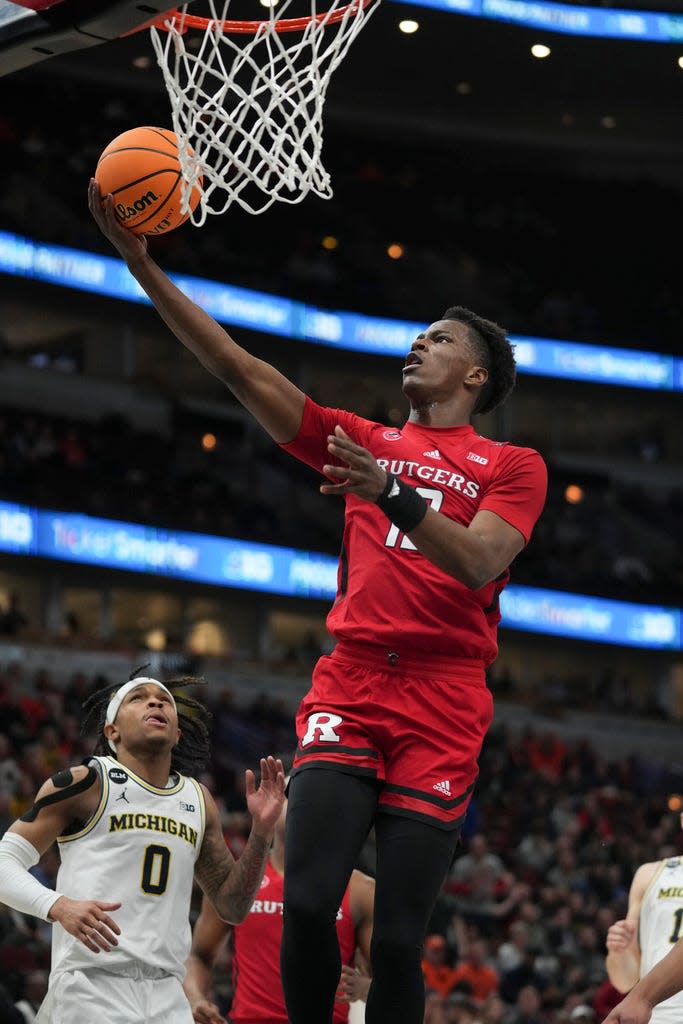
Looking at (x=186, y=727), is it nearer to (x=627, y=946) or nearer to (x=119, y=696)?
(x=119, y=696)

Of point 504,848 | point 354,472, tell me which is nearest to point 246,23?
point 354,472

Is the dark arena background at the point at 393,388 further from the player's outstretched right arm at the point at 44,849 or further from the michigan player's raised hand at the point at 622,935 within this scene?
the player's outstretched right arm at the point at 44,849

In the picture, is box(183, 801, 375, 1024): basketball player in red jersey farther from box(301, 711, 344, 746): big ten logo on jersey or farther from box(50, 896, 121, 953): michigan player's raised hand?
box(301, 711, 344, 746): big ten logo on jersey

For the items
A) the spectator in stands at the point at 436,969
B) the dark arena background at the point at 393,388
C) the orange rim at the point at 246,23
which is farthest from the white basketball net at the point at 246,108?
the dark arena background at the point at 393,388

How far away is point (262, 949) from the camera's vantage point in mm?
6496

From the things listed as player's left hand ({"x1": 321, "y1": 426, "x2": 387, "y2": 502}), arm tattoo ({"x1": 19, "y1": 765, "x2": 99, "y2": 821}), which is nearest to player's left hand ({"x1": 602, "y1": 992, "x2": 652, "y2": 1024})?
player's left hand ({"x1": 321, "y1": 426, "x2": 387, "y2": 502})

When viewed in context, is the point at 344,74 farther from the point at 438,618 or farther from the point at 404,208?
the point at 438,618

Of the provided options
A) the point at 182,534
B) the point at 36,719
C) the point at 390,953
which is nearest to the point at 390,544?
the point at 390,953

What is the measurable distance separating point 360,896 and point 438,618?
2.45 meters

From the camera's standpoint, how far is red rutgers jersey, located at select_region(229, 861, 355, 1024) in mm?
6332

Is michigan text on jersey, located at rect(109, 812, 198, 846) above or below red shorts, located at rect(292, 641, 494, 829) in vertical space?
below

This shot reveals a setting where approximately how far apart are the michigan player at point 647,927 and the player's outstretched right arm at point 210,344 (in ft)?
10.9

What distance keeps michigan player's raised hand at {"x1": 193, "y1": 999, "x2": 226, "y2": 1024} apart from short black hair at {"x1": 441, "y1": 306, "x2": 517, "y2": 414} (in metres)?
2.61

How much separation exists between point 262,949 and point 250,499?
21497mm
